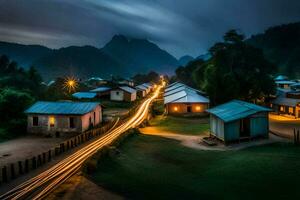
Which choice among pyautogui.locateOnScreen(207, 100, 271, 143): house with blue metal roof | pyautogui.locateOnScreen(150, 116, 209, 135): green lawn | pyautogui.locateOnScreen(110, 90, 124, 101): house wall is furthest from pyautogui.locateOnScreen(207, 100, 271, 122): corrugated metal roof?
pyautogui.locateOnScreen(110, 90, 124, 101): house wall

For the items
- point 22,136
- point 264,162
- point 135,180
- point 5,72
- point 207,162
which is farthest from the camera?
point 5,72

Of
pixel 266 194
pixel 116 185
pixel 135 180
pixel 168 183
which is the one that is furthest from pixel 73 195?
pixel 266 194

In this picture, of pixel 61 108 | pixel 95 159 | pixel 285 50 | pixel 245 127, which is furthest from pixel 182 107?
pixel 285 50

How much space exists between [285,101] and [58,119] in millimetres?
46170

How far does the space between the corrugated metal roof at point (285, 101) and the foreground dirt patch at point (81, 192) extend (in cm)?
5328

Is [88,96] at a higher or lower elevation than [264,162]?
higher

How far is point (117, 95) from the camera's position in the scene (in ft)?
297

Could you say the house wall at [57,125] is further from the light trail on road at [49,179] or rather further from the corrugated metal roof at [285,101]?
the corrugated metal roof at [285,101]

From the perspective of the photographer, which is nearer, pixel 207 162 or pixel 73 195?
pixel 73 195

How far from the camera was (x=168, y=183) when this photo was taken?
64.8 ft

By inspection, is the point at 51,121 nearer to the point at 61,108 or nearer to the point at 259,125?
the point at 61,108

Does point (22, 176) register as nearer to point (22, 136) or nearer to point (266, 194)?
point (266, 194)

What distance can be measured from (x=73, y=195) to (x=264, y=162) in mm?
13953

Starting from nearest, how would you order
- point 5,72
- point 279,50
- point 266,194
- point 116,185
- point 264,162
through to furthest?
point 266,194, point 116,185, point 264,162, point 5,72, point 279,50
